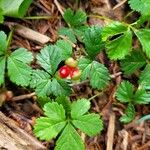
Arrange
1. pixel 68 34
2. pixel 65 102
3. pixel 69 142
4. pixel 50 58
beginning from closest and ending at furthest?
pixel 69 142 → pixel 65 102 → pixel 50 58 → pixel 68 34

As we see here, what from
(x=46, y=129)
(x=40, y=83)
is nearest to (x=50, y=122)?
(x=46, y=129)

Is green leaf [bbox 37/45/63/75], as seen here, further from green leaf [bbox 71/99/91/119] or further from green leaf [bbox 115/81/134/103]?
green leaf [bbox 115/81/134/103]

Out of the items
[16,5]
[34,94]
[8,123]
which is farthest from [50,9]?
[8,123]

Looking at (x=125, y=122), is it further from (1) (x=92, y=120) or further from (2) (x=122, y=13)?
(2) (x=122, y=13)

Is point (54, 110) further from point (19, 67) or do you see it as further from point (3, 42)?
point (3, 42)

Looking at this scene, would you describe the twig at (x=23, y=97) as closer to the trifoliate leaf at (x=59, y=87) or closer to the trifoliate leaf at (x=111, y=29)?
the trifoliate leaf at (x=59, y=87)

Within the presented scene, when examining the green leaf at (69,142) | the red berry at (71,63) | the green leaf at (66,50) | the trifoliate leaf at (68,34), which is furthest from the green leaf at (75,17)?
the green leaf at (69,142)
